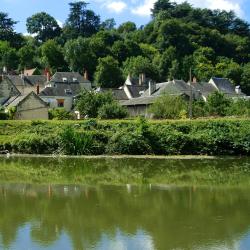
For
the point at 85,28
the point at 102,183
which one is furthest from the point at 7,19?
the point at 102,183

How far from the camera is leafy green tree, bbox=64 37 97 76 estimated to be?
327 feet

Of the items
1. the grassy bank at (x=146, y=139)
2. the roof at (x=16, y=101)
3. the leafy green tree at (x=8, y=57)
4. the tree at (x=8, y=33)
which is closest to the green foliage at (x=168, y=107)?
the grassy bank at (x=146, y=139)

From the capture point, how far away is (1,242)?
12797 millimetres

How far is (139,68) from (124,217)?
84181 mm

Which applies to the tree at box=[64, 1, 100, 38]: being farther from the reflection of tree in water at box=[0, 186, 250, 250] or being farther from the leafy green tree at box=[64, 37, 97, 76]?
the reflection of tree in water at box=[0, 186, 250, 250]

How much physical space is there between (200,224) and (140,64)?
282 feet

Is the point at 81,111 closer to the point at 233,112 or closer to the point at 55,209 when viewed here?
the point at 233,112

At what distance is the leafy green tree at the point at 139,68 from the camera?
3871 inches

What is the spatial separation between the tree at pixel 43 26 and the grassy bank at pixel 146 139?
87.0m

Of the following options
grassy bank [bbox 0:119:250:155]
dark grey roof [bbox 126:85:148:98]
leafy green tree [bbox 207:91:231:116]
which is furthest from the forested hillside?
grassy bank [bbox 0:119:250:155]

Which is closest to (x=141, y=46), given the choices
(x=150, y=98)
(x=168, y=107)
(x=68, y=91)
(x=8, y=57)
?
(x=8, y=57)

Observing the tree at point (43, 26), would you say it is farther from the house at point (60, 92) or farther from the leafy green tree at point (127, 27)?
the house at point (60, 92)

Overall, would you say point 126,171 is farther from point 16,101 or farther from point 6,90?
point 6,90

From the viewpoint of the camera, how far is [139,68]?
9875 centimetres
